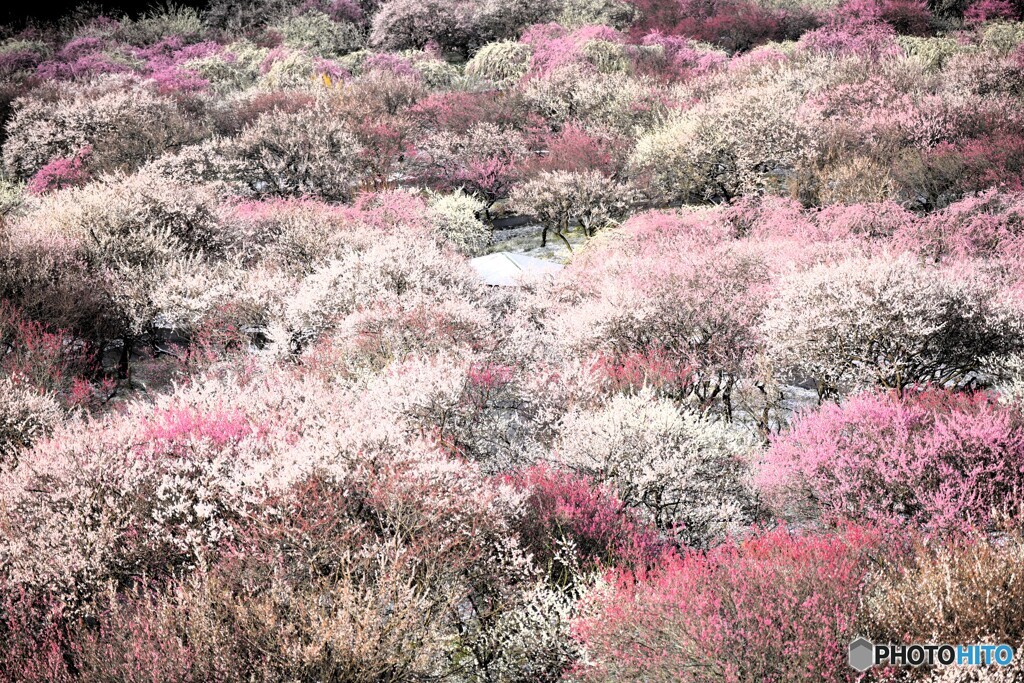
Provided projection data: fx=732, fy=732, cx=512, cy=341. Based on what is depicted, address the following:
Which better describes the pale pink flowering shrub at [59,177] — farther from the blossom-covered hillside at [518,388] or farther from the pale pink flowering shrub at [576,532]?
the pale pink flowering shrub at [576,532]

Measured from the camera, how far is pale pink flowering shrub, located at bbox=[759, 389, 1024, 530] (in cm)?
891

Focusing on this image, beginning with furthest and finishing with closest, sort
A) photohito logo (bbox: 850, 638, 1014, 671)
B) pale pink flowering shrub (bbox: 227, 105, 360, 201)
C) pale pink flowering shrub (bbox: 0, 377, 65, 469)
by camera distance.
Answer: pale pink flowering shrub (bbox: 227, 105, 360, 201) < pale pink flowering shrub (bbox: 0, 377, 65, 469) < photohito logo (bbox: 850, 638, 1014, 671)

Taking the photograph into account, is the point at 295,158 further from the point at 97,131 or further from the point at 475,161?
the point at 97,131

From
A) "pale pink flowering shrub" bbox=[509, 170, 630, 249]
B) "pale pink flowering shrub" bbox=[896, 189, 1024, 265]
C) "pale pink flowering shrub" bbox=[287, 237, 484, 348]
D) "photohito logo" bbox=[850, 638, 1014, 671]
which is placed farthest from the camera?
"pale pink flowering shrub" bbox=[509, 170, 630, 249]

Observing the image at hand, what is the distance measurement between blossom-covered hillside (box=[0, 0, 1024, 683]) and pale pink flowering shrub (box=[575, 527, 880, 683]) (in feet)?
0.13

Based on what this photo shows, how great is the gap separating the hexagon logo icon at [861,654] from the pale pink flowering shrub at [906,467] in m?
2.94

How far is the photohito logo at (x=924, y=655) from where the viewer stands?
5.78 m

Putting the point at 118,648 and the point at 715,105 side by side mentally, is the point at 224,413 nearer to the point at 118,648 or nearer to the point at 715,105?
the point at 118,648

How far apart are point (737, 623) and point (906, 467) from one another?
4.40 meters

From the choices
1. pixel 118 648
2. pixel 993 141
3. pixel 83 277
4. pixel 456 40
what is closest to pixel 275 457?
pixel 118 648

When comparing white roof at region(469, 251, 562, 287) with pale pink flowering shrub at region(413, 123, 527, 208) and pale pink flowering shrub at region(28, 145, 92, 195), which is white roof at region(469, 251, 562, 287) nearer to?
pale pink flowering shrub at region(413, 123, 527, 208)

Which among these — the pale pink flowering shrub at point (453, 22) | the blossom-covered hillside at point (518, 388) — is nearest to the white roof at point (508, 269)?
the blossom-covered hillside at point (518, 388)

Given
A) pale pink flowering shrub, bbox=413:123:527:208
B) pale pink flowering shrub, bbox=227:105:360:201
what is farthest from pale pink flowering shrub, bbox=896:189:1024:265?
pale pink flowering shrub, bbox=227:105:360:201

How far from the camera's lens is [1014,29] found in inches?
1639
